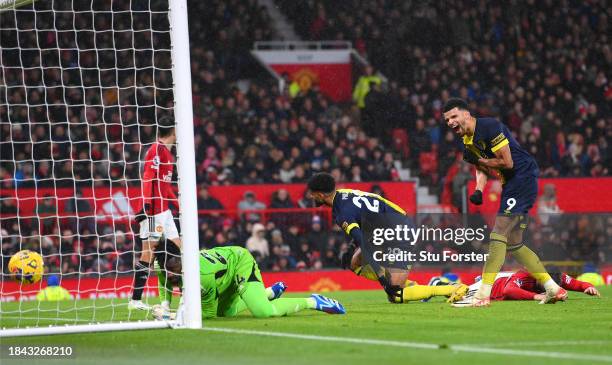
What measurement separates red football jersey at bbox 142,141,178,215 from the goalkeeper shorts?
73 millimetres

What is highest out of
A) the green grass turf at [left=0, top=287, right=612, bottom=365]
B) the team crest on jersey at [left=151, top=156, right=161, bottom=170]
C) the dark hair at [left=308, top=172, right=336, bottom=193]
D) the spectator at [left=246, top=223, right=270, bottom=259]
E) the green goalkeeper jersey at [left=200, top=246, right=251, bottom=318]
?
the team crest on jersey at [left=151, top=156, right=161, bottom=170]

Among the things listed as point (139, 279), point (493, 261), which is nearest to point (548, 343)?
point (493, 261)

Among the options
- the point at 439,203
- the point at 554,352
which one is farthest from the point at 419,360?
the point at 439,203

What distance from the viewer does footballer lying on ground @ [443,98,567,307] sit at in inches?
397

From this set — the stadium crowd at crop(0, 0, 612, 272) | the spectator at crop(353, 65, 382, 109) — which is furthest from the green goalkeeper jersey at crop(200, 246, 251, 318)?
the spectator at crop(353, 65, 382, 109)

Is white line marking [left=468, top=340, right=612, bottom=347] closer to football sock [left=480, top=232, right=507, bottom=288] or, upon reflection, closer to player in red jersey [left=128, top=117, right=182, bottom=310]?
football sock [left=480, top=232, right=507, bottom=288]

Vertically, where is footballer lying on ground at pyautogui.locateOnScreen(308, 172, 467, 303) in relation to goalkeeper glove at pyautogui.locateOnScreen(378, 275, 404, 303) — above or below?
above

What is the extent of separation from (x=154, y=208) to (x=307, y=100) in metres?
13.5

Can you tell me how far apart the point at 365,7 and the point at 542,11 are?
4.70 m

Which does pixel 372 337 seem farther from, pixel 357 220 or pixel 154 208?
pixel 154 208

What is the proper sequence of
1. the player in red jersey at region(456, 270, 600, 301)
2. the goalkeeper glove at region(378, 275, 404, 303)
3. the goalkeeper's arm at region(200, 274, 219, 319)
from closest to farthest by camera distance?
1. the goalkeeper's arm at region(200, 274, 219, 319)
2. the goalkeeper glove at region(378, 275, 404, 303)
3. the player in red jersey at region(456, 270, 600, 301)

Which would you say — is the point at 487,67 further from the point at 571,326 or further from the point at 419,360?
the point at 419,360

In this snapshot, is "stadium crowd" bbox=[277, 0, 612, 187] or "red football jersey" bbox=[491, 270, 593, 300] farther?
"stadium crowd" bbox=[277, 0, 612, 187]

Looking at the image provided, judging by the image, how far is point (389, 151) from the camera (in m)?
24.3
